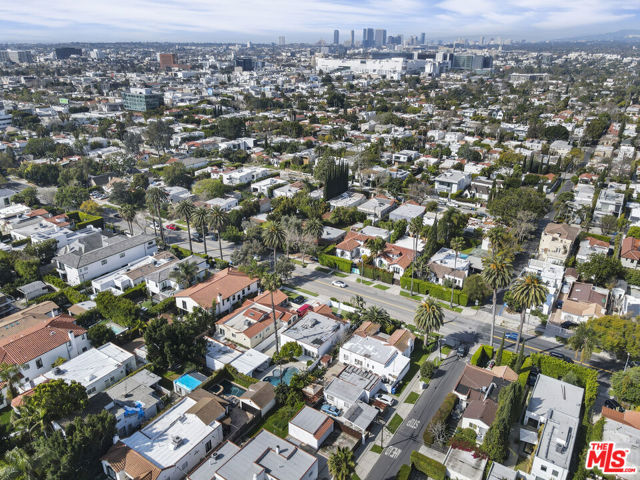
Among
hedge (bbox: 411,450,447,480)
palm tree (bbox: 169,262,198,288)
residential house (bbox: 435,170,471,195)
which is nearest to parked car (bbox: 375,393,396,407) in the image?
hedge (bbox: 411,450,447,480)

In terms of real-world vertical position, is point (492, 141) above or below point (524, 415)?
above

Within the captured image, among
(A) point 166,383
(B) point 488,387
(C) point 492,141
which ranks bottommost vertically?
(A) point 166,383

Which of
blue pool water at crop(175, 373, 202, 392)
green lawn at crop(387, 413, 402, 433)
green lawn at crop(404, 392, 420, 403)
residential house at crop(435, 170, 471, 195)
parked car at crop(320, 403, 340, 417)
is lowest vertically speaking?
green lawn at crop(387, 413, 402, 433)

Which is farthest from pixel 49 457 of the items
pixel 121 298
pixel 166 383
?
pixel 121 298

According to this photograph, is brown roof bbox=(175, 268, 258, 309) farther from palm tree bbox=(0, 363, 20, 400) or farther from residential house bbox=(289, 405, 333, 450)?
residential house bbox=(289, 405, 333, 450)

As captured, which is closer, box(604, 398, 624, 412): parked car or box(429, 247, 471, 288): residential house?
box(604, 398, 624, 412): parked car

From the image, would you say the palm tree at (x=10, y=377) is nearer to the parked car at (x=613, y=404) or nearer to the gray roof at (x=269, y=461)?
the gray roof at (x=269, y=461)

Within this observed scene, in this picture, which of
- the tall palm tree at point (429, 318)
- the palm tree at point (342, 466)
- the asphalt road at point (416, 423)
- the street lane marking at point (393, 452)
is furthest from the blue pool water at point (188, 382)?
the tall palm tree at point (429, 318)

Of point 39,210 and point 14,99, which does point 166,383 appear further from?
point 14,99
